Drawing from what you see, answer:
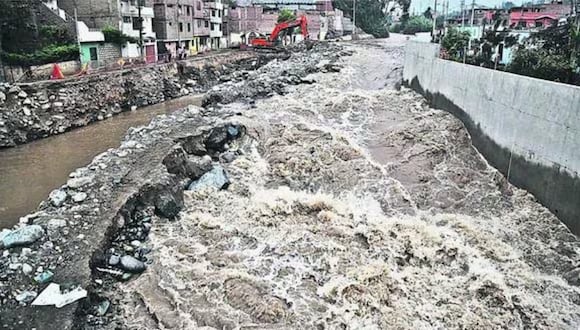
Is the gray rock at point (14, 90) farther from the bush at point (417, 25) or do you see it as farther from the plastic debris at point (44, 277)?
the bush at point (417, 25)

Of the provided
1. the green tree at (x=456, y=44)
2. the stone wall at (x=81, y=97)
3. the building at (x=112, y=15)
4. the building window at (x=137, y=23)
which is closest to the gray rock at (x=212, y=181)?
the stone wall at (x=81, y=97)

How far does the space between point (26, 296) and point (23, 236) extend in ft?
4.34

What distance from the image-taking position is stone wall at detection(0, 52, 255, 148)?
15656mm

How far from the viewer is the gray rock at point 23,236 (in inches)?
254

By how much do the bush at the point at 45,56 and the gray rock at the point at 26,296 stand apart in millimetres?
16998

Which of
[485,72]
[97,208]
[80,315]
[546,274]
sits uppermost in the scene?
[485,72]

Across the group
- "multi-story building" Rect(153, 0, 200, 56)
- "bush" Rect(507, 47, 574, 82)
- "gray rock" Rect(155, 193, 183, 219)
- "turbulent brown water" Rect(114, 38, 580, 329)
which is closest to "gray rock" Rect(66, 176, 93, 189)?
"gray rock" Rect(155, 193, 183, 219)

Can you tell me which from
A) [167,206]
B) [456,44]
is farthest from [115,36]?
[167,206]

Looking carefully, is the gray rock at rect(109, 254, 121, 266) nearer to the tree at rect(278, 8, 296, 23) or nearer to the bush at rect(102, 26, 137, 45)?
the bush at rect(102, 26, 137, 45)

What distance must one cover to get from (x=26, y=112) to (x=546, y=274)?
16.5m

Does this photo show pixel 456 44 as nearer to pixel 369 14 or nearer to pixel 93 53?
pixel 93 53

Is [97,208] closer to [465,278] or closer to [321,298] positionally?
[321,298]

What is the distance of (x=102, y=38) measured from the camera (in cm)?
2519

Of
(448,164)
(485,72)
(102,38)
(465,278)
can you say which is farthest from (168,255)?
(102,38)
